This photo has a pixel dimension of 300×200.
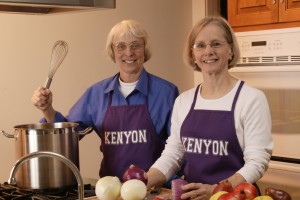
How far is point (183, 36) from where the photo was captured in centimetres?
314

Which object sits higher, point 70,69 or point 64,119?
point 70,69

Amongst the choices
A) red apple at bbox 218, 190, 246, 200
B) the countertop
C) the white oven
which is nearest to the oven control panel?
the white oven

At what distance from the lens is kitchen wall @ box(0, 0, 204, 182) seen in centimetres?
239

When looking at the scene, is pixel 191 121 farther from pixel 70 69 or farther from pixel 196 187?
pixel 70 69

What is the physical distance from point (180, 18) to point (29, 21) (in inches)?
41.3

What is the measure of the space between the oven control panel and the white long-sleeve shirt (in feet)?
2.89

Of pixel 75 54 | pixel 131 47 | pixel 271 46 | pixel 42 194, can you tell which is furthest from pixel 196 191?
pixel 75 54

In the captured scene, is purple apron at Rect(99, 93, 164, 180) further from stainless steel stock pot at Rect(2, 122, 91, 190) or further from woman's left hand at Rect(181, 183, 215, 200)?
woman's left hand at Rect(181, 183, 215, 200)

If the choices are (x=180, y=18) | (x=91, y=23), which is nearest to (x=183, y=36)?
(x=180, y=18)

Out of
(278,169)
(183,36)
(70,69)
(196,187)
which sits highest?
(183,36)

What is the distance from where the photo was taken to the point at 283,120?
252cm

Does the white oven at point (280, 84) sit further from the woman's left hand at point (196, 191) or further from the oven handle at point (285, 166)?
the woman's left hand at point (196, 191)

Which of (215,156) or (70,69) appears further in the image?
(70,69)

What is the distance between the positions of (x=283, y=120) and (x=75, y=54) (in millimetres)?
1162
